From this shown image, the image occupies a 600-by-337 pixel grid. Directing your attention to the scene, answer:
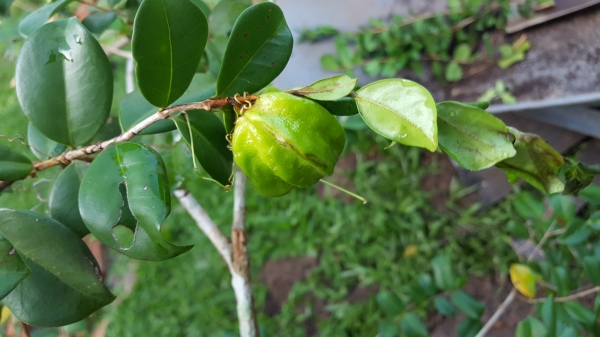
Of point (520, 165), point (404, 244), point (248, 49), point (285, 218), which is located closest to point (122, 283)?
point (285, 218)

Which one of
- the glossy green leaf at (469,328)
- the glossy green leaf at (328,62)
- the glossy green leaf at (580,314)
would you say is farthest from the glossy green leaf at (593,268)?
the glossy green leaf at (328,62)

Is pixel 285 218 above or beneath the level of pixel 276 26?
beneath

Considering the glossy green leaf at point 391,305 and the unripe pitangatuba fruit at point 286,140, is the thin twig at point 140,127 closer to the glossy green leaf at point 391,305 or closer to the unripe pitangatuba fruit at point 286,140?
the unripe pitangatuba fruit at point 286,140

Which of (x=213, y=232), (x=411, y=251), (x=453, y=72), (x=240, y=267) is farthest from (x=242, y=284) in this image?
(x=453, y=72)

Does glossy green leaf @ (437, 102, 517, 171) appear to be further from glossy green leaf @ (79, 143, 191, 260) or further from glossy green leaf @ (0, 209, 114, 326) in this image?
glossy green leaf @ (0, 209, 114, 326)

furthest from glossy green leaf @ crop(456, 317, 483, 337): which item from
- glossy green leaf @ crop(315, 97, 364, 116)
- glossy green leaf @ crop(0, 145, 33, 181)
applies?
glossy green leaf @ crop(0, 145, 33, 181)

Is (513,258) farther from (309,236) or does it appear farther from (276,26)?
(276,26)

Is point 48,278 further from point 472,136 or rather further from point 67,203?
point 472,136
